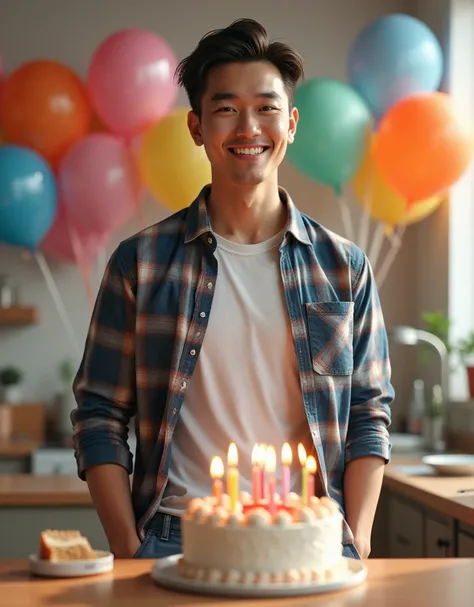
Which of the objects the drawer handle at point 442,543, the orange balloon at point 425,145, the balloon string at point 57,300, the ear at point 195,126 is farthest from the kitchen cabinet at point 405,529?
the balloon string at point 57,300

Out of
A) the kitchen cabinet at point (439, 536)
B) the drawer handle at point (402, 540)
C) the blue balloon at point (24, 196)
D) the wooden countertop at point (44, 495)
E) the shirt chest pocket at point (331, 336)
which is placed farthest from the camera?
the blue balloon at point (24, 196)

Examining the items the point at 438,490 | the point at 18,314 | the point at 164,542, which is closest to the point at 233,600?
the point at 164,542

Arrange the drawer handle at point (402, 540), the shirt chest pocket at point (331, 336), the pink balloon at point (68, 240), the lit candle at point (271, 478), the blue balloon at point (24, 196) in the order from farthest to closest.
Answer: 1. the pink balloon at point (68, 240)
2. the blue balloon at point (24, 196)
3. the drawer handle at point (402, 540)
4. the shirt chest pocket at point (331, 336)
5. the lit candle at point (271, 478)

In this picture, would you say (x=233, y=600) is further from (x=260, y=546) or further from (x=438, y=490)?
(x=438, y=490)

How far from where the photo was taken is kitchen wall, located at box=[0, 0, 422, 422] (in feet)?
16.8

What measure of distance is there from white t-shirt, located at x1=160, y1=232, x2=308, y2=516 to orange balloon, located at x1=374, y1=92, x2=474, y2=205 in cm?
223

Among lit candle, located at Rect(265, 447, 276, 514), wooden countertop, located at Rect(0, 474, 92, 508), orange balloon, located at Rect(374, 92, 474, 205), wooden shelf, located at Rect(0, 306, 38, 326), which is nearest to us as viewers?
lit candle, located at Rect(265, 447, 276, 514)

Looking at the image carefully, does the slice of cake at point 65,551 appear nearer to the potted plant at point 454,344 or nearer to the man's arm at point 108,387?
the man's arm at point 108,387

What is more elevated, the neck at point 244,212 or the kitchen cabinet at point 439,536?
the neck at point 244,212

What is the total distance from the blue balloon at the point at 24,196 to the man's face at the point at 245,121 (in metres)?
2.39

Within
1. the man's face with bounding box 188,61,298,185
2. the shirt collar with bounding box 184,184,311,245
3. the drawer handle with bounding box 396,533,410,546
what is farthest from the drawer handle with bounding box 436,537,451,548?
the man's face with bounding box 188,61,298,185

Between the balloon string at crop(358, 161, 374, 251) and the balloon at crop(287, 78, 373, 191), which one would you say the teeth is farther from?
the balloon string at crop(358, 161, 374, 251)

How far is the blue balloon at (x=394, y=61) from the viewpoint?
13.8ft

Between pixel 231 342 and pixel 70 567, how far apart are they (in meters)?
0.53
